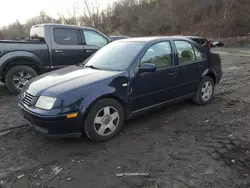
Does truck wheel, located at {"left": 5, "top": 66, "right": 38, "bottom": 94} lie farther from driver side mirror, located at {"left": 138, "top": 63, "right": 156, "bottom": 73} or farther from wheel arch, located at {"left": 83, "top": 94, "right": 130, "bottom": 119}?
driver side mirror, located at {"left": 138, "top": 63, "right": 156, "bottom": 73}

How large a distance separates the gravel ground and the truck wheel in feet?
5.68

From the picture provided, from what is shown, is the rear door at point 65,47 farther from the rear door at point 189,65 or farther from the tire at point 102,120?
the tire at point 102,120

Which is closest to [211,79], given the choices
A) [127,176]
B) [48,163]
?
[127,176]

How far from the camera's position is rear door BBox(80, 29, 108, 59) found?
283 inches

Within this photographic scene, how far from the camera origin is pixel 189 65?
15.5 feet

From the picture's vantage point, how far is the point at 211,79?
209 inches

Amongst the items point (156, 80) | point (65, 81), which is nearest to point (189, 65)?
point (156, 80)

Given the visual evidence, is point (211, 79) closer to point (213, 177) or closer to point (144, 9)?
point (213, 177)

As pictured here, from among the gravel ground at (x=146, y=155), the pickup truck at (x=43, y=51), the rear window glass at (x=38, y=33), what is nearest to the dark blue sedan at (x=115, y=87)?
the gravel ground at (x=146, y=155)

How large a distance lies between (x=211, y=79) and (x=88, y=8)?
36.3 meters

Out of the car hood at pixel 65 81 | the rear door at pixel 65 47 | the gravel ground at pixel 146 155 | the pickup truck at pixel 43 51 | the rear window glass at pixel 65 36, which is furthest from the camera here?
the rear window glass at pixel 65 36

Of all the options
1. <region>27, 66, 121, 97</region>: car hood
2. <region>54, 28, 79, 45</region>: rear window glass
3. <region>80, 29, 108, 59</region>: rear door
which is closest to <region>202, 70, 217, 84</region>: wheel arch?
<region>27, 66, 121, 97</region>: car hood

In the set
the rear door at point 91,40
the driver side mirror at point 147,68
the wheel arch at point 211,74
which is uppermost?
the rear door at point 91,40

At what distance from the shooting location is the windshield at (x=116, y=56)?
157 inches
